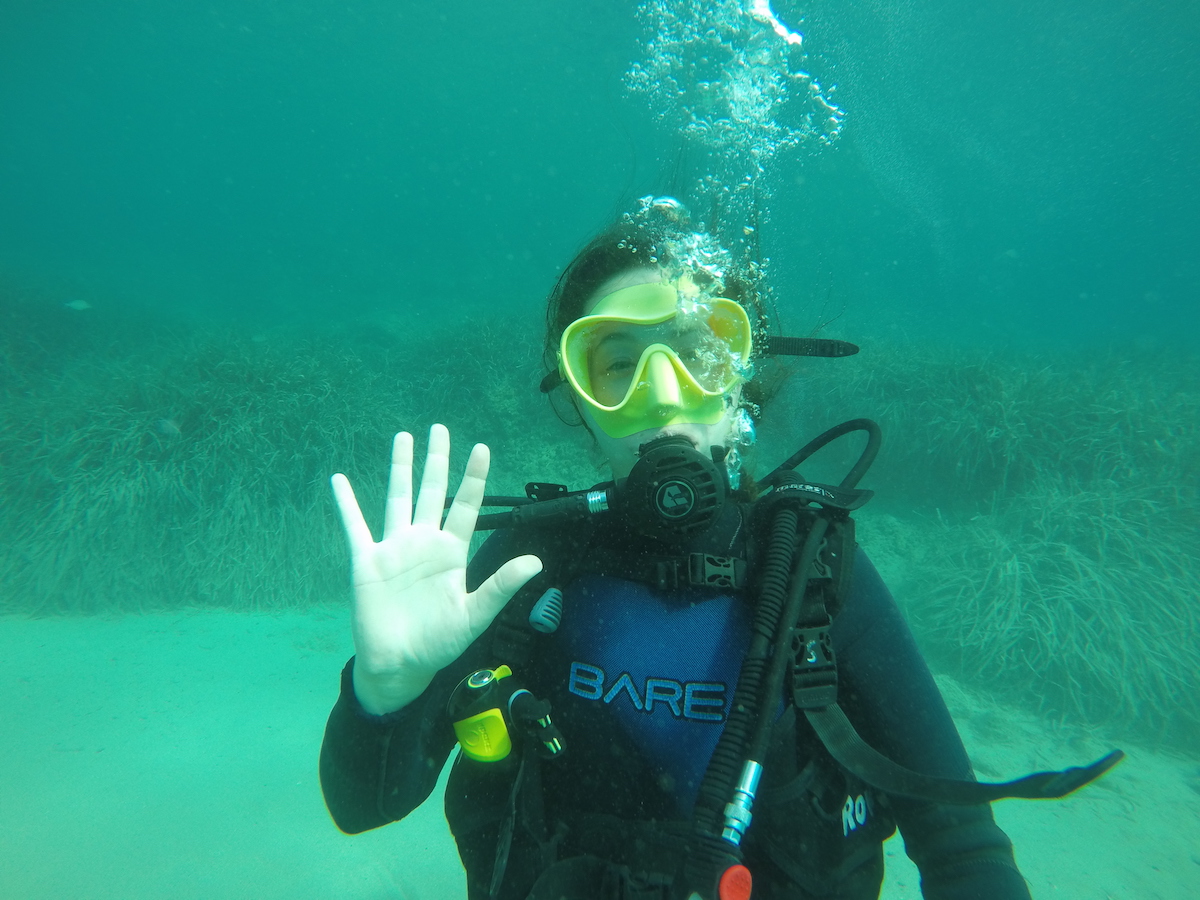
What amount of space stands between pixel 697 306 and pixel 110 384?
8.64 meters

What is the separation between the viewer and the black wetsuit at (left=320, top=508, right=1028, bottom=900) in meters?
1.37

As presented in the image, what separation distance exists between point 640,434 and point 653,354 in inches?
9.9

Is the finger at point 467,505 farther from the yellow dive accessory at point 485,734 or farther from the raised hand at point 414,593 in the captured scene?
the yellow dive accessory at point 485,734

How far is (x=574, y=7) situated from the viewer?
26656 millimetres

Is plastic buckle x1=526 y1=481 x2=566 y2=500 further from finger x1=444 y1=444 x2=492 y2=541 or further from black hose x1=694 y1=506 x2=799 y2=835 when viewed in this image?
black hose x1=694 y1=506 x2=799 y2=835

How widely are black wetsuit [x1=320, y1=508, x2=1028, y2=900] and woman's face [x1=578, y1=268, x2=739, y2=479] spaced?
1.27 feet

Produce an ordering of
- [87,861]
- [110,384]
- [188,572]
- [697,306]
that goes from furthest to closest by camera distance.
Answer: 1. [110,384]
2. [188,572]
3. [87,861]
4. [697,306]

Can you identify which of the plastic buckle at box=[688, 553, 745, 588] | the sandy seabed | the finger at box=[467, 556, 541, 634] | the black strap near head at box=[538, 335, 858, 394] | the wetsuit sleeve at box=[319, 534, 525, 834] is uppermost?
the black strap near head at box=[538, 335, 858, 394]

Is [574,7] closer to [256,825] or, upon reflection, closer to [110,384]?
[110,384]

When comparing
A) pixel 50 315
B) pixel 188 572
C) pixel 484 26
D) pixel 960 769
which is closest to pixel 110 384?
pixel 188 572

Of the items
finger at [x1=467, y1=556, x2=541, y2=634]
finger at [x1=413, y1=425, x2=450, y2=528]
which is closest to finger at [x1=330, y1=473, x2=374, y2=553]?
finger at [x1=413, y1=425, x2=450, y2=528]

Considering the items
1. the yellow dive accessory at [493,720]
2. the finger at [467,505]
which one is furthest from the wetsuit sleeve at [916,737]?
the finger at [467,505]

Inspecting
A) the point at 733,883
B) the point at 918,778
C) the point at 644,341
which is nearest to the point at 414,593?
the point at 733,883

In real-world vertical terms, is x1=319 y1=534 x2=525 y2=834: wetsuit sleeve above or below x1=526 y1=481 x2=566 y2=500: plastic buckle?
below
